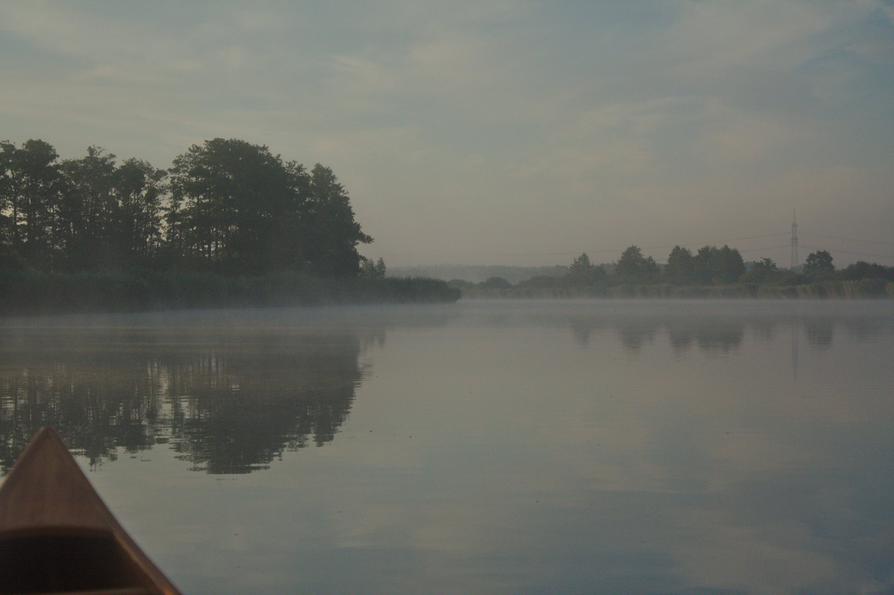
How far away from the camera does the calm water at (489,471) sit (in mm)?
5402

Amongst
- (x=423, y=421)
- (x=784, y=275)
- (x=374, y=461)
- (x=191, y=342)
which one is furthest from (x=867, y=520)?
(x=784, y=275)

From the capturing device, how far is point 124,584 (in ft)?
15.0

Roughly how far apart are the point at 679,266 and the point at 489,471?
136m

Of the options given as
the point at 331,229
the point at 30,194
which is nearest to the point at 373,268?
the point at 331,229

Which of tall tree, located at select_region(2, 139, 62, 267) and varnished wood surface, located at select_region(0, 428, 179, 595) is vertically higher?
tall tree, located at select_region(2, 139, 62, 267)

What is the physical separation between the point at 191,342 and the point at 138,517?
19739 millimetres

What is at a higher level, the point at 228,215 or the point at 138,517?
the point at 228,215

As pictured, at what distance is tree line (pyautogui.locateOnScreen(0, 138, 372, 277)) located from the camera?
2457 inches

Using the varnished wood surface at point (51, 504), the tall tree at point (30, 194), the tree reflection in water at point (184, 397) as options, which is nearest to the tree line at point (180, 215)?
the tall tree at point (30, 194)

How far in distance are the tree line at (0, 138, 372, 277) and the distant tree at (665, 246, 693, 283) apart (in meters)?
62.5

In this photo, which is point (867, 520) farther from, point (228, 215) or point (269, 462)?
point (228, 215)

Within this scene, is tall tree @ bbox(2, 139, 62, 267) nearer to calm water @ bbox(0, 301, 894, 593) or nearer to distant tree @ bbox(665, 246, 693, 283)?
calm water @ bbox(0, 301, 894, 593)

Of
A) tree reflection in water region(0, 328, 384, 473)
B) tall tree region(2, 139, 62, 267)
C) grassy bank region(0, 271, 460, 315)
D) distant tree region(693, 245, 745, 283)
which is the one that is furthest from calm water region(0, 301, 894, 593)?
distant tree region(693, 245, 745, 283)

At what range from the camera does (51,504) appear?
4.35 m
